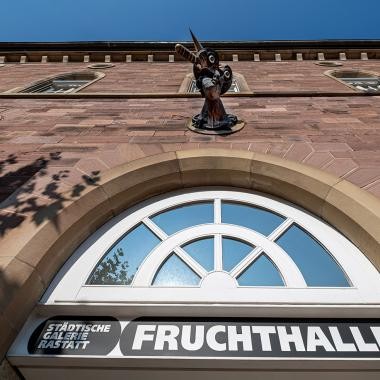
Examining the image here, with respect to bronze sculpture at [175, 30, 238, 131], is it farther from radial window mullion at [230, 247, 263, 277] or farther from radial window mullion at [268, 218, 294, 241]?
radial window mullion at [230, 247, 263, 277]

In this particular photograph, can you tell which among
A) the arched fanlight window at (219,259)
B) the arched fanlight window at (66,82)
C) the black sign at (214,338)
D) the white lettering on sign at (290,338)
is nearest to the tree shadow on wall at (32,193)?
the arched fanlight window at (219,259)

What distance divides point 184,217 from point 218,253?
1.83 ft

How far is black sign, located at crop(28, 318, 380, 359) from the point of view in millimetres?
1789

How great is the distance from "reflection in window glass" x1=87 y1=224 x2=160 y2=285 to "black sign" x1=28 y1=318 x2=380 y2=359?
349 mm

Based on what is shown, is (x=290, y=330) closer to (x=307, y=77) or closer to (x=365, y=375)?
(x=365, y=375)

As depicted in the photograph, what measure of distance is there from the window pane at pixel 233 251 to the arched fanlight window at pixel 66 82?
19.9ft

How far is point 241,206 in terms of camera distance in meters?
2.93

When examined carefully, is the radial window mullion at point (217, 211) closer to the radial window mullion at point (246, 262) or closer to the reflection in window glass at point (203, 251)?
the reflection in window glass at point (203, 251)

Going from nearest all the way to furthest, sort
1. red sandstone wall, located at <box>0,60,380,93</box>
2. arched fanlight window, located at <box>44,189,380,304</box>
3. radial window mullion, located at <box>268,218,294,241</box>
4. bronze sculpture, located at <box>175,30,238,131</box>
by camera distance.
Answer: arched fanlight window, located at <box>44,189,380,304</box> → radial window mullion, located at <box>268,218,294,241</box> → bronze sculpture, located at <box>175,30,238,131</box> → red sandstone wall, located at <box>0,60,380,93</box>

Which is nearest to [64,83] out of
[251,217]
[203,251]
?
[251,217]

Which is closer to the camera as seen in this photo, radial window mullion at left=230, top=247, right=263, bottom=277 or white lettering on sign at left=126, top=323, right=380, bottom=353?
white lettering on sign at left=126, top=323, right=380, bottom=353

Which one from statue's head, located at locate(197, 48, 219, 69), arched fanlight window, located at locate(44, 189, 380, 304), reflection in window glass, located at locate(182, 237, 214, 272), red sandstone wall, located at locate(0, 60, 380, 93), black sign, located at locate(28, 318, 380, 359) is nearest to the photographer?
black sign, located at locate(28, 318, 380, 359)

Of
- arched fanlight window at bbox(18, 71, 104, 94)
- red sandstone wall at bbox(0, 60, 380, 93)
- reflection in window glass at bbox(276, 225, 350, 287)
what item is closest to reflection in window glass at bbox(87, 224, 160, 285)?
reflection in window glass at bbox(276, 225, 350, 287)

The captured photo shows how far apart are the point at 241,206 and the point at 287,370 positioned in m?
1.42
